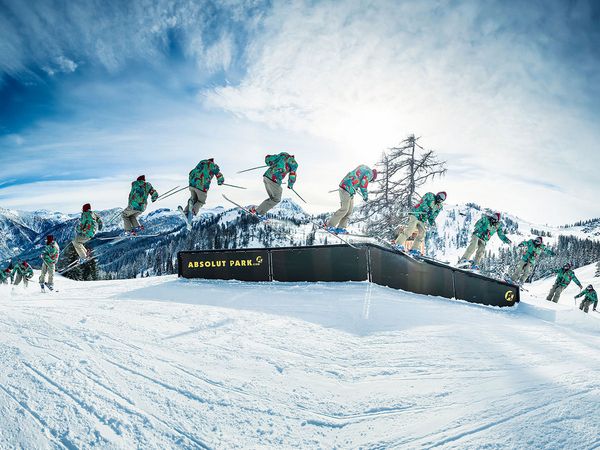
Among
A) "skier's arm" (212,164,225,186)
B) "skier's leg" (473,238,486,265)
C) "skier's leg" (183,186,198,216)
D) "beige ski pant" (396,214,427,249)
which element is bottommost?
"skier's leg" (473,238,486,265)

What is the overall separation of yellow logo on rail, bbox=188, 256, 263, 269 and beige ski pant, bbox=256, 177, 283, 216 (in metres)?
1.48

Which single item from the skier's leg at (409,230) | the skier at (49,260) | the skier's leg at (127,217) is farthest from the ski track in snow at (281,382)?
the skier at (49,260)

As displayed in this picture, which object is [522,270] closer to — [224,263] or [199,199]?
[224,263]

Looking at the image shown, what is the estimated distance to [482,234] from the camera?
1135 cm

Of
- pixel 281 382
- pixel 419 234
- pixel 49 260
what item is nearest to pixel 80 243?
pixel 49 260

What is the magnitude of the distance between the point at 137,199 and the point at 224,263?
3.54 meters

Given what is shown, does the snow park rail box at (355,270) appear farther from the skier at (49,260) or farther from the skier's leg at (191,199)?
the skier at (49,260)

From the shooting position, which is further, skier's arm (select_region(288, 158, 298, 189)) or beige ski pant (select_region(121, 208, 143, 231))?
beige ski pant (select_region(121, 208, 143, 231))

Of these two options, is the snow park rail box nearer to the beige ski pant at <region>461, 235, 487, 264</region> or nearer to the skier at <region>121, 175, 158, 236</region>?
the beige ski pant at <region>461, 235, 487, 264</region>

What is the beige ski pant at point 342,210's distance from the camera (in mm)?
9633

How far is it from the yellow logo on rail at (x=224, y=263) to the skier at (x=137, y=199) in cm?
237

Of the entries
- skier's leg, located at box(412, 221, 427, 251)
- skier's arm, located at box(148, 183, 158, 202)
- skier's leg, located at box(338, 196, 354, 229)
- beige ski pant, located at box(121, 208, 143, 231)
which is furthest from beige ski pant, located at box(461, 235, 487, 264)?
beige ski pant, located at box(121, 208, 143, 231)

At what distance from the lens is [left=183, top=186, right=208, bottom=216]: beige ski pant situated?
10102mm

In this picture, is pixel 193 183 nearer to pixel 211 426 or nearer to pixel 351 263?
pixel 351 263
